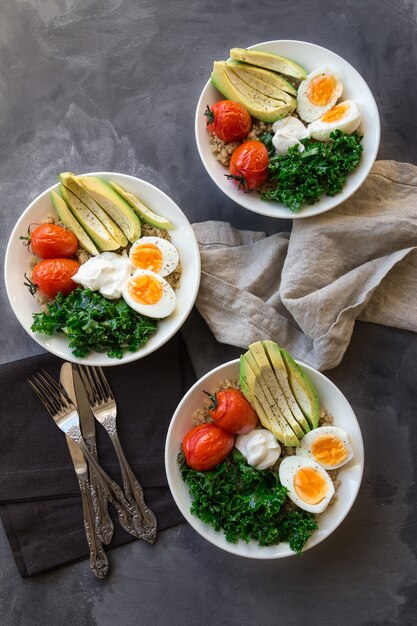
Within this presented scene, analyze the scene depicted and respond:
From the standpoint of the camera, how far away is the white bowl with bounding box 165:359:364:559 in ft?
8.12

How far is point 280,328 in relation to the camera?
2646mm

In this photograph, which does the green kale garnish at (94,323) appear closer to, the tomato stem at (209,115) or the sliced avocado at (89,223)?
the sliced avocado at (89,223)

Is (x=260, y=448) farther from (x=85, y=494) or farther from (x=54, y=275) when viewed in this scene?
(x=54, y=275)

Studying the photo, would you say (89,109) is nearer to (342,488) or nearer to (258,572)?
(342,488)

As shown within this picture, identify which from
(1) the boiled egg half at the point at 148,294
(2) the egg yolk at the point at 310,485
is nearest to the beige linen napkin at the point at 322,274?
(1) the boiled egg half at the point at 148,294

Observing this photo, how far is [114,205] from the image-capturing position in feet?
8.29

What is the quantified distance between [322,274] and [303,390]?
1.56ft

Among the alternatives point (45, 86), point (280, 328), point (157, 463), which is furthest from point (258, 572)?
point (45, 86)

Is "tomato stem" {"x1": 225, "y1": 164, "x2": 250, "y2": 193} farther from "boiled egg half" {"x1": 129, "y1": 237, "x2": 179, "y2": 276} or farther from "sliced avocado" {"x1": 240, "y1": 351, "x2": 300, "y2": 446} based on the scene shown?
"sliced avocado" {"x1": 240, "y1": 351, "x2": 300, "y2": 446}

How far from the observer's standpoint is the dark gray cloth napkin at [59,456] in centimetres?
268

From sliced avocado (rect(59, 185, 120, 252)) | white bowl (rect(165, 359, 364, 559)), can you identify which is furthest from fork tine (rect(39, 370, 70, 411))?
sliced avocado (rect(59, 185, 120, 252))

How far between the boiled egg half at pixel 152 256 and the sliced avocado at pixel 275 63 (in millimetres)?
792

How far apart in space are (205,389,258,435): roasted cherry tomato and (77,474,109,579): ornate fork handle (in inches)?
25.5

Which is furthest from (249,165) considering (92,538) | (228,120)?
(92,538)
